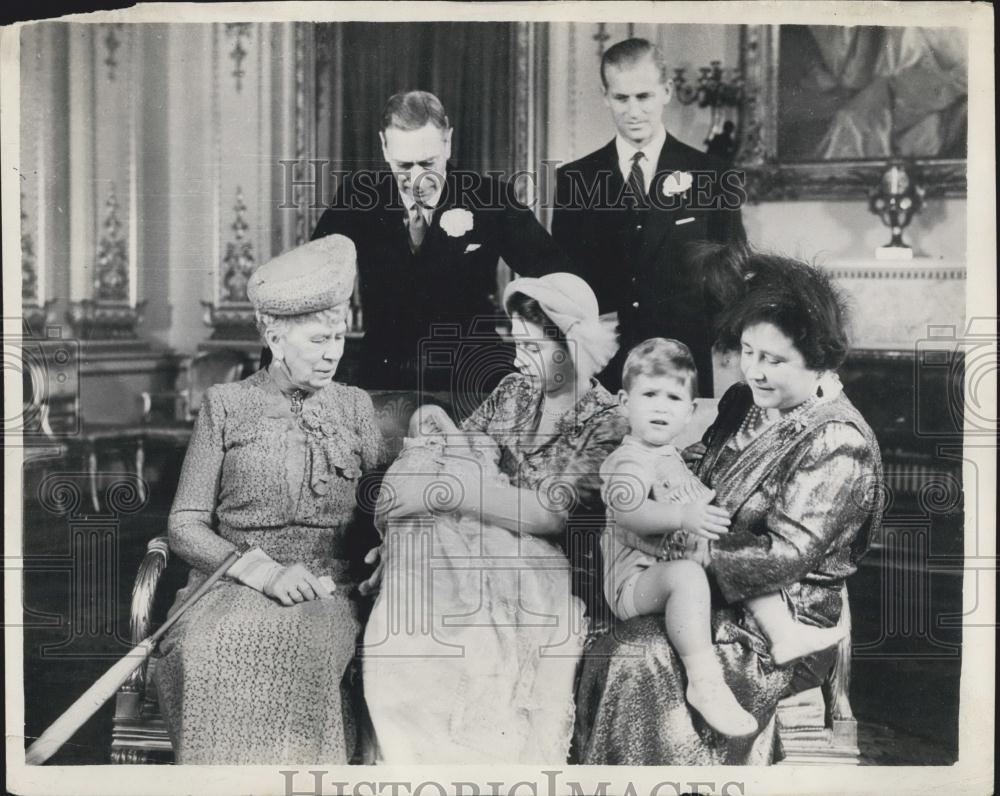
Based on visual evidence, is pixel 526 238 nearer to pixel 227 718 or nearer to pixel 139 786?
pixel 227 718

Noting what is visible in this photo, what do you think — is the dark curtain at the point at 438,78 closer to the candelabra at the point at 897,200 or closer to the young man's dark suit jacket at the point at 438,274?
the young man's dark suit jacket at the point at 438,274

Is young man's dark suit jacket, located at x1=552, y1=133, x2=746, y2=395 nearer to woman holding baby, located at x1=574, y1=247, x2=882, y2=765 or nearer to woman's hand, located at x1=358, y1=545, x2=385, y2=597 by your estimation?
woman holding baby, located at x1=574, y1=247, x2=882, y2=765

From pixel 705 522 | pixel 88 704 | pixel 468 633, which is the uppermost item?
pixel 705 522

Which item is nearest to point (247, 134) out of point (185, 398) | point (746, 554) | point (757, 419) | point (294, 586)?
point (185, 398)

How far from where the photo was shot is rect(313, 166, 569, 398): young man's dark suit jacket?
3.11m

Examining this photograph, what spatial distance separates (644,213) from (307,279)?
1.03 metres

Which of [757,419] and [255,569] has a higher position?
[757,419]

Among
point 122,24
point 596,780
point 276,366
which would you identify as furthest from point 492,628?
point 122,24

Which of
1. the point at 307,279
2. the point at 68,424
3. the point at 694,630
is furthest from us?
the point at 68,424

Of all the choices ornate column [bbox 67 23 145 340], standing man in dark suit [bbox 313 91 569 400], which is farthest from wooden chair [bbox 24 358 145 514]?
standing man in dark suit [bbox 313 91 569 400]

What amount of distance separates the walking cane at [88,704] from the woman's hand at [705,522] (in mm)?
1551

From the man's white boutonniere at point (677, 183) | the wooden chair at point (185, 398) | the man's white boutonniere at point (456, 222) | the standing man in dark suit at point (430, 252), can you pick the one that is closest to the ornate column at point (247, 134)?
the wooden chair at point (185, 398)

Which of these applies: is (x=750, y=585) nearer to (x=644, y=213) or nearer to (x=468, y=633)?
(x=468, y=633)

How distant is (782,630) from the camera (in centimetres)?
303
